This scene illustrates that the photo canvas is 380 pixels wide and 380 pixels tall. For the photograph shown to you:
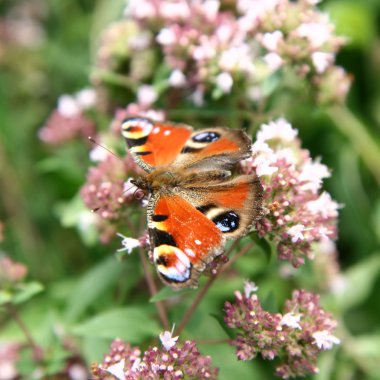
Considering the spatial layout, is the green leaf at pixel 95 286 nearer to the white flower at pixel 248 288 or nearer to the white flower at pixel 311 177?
the white flower at pixel 248 288

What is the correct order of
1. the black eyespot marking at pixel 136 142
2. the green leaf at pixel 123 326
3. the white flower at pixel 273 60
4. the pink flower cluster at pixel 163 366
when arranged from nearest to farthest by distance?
the pink flower cluster at pixel 163 366
the green leaf at pixel 123 326
the black eyespot marking at pixel 136 142
the white flower at pixel 273 60

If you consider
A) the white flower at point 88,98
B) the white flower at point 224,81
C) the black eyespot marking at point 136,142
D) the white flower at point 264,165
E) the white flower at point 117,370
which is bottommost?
the white flower at point 117,370

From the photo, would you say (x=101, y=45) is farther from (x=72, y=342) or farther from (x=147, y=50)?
(x=72, y=342)

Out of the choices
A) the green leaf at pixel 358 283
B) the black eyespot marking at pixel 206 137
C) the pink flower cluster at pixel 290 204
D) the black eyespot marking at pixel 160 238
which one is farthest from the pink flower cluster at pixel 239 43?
the green leaf at pixel 358 283

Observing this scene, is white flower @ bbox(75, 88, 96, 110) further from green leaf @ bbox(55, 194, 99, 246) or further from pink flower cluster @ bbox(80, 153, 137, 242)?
pink flower cluster @ bbox(80, 153, 137, 242)

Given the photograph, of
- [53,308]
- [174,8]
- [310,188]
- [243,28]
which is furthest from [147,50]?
[53,308]
